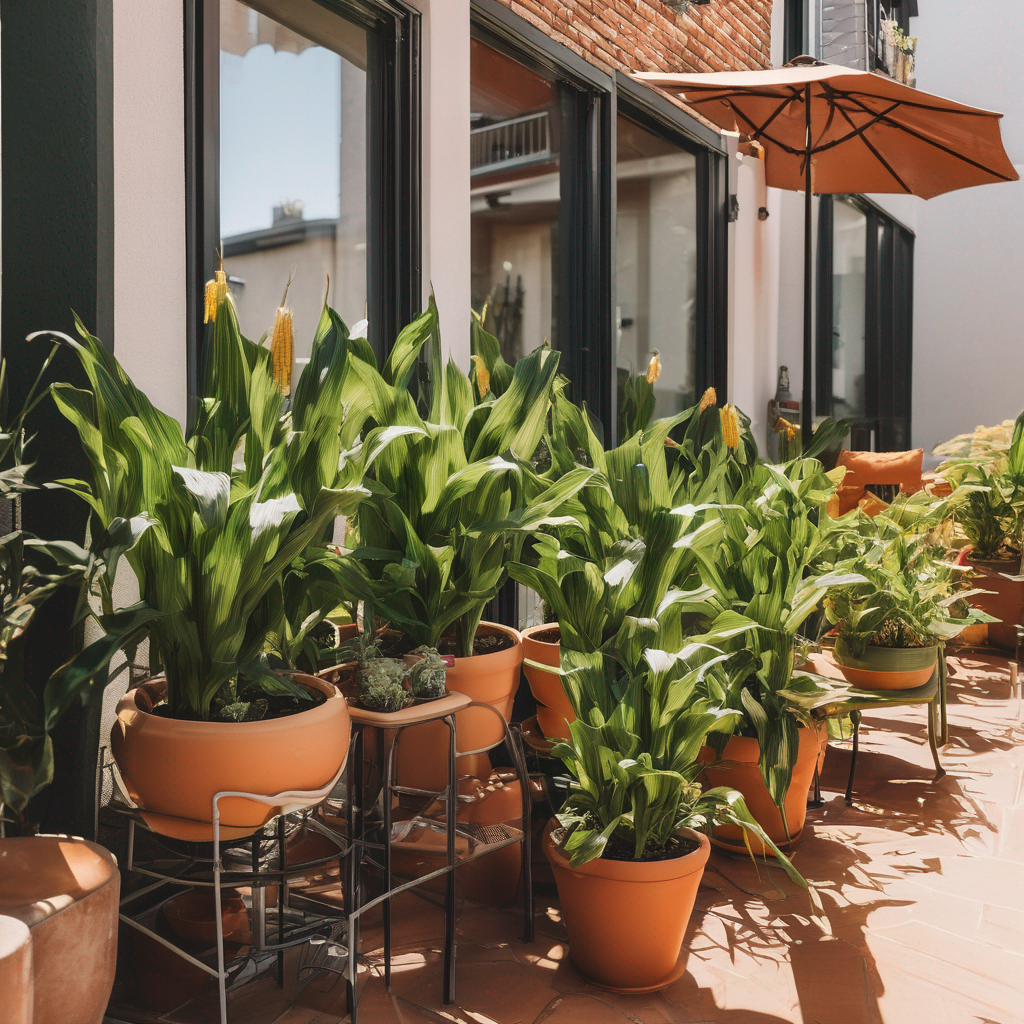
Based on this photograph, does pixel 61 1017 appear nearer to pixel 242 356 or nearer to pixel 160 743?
pixel 160 743

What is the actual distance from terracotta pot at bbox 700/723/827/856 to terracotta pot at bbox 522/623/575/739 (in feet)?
1.21

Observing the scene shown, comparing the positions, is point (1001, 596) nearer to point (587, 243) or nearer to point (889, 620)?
point (889, 620)

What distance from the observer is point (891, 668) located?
8.89 feet

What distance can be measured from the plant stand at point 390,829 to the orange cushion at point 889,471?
4.15 metres

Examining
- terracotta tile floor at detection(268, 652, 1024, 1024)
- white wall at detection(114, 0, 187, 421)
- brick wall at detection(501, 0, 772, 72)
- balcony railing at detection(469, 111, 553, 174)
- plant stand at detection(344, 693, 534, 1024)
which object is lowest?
terracotta tile floor at detection(268, 652, 1024, 1024)

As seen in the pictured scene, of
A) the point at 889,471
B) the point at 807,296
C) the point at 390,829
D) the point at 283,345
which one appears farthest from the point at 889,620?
the point at 889,471

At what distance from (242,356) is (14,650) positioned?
0.57 meters

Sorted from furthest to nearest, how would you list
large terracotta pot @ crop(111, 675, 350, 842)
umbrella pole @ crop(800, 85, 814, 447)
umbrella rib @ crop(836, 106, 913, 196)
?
umbrella rib @ crop(836, 106, 913, 196) < umbrella pole @ crop(800, 85, 814, 447) < large terracotta pot @ crop(111, 675, 350, 842)

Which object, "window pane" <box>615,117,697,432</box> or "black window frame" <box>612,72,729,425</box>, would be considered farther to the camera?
"black window frame" <box>612,72,729,425</box>

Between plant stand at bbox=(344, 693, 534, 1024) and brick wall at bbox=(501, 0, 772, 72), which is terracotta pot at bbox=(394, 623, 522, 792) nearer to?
plant stand at bbox=(344, 693, 534, 1024)

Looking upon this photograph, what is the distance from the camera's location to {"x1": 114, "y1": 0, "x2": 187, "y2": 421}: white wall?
193 cm

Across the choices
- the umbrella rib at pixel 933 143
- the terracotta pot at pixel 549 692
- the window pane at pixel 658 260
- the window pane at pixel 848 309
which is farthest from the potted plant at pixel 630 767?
the window pane at pixel 848 309

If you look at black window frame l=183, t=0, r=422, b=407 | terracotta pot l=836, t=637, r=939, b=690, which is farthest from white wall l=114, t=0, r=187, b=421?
terracotta pot l=836, t=637, r=939, b=690

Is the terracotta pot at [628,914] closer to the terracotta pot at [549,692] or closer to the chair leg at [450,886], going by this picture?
the chair leg at [450,886]
